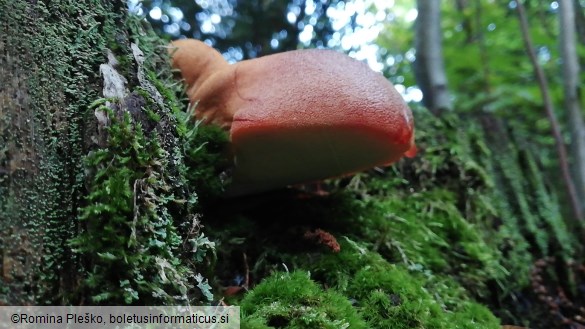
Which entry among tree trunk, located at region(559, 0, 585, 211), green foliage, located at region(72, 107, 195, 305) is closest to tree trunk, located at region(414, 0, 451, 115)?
tree trunk, located at region(559, 0, 585, 211)

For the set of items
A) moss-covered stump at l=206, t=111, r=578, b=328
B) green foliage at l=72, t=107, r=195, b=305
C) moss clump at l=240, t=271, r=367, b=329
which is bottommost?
moss-covered stump at l=206, t=111, r=578, b=328

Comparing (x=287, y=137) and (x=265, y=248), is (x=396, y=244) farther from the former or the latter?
(x=287, y=137)

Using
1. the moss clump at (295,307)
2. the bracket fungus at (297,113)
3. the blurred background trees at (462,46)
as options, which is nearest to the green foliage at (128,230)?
the moss clump at (295,307)

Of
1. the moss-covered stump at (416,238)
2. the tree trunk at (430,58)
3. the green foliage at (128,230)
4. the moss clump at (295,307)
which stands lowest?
the moss-covered stump at (416,238)

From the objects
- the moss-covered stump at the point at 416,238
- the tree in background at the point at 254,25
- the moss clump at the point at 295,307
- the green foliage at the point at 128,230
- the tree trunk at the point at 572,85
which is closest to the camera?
the green foliage at the point at 128,230

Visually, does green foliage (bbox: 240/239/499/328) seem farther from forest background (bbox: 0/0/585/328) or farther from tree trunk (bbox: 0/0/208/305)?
tree trunk (bbox: 0/0/208/305)

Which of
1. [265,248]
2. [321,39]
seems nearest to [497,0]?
[321,39]

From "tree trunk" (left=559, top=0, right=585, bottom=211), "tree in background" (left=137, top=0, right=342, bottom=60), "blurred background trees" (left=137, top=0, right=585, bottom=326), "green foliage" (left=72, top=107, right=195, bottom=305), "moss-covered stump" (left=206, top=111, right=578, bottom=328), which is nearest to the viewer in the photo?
"green foliage" (left=72, top=107, right=195, bottom=305)

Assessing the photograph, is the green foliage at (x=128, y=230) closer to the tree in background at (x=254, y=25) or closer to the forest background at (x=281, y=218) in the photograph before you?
the forest background at (x=281, y=218)

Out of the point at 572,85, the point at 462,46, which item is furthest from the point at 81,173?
the point at 462,46
